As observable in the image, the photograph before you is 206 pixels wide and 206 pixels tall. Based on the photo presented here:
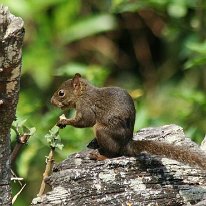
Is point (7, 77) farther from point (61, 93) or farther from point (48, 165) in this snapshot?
point (61, 93)

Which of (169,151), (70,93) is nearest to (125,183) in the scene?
(169,151)

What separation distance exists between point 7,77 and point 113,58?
4.95 metres

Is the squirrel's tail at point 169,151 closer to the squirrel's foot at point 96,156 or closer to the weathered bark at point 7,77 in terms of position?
the squirrel's foot at point 96,156

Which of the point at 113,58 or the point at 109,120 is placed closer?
the point at 109,120

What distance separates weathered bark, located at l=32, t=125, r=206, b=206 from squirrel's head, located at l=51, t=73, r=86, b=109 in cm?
117

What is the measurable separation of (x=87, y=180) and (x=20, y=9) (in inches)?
108

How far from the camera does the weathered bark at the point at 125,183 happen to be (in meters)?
3.18

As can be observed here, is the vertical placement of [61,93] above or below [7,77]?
above

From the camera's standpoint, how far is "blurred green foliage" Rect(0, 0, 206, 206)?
5.08 m

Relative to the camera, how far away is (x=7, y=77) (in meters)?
2.59

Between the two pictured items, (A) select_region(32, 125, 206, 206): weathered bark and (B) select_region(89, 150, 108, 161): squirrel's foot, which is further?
(B) select_region(89, 150, 108, 161): squirrel's foot

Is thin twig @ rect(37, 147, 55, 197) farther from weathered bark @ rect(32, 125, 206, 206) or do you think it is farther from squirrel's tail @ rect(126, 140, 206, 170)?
squirrel's tail @ rect(126, 140, 206, 170)

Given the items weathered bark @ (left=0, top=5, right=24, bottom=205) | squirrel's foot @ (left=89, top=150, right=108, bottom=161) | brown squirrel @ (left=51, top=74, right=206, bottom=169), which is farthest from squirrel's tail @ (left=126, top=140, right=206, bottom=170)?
weathered bark @ (left=0, top=5, right=24, bottom=205)

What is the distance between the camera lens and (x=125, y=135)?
4066mm
